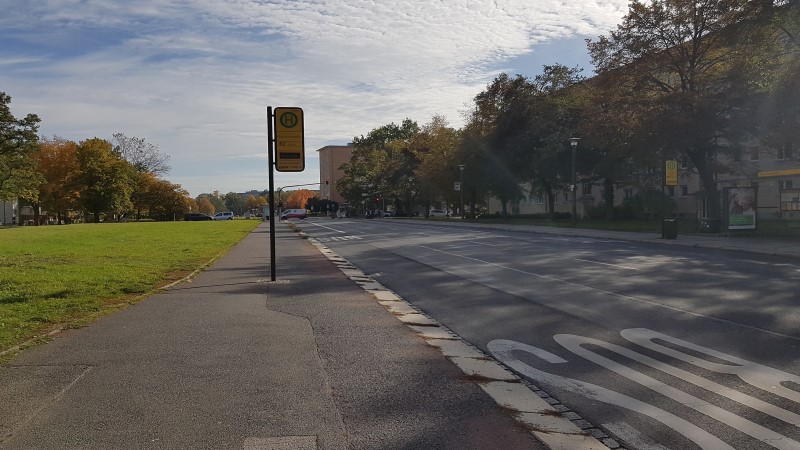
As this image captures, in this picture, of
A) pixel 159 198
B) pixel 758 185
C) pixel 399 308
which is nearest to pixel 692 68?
pixel 758 185

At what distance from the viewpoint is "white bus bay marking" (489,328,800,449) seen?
15.5 ft

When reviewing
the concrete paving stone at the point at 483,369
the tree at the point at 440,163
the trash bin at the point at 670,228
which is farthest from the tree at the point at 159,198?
the concrete paving stone at the point at 483,369

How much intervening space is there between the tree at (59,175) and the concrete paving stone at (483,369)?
87998 mm

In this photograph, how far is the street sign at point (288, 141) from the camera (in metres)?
13.9

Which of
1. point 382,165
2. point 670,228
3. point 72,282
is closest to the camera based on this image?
point 72,282

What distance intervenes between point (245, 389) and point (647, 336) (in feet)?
16.8

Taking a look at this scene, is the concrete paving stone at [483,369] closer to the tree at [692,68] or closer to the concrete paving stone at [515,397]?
the concrete paving stone at [515,397]

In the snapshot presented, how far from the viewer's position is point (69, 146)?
283ft

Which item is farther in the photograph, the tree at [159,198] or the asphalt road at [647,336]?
the tree at [159,198]

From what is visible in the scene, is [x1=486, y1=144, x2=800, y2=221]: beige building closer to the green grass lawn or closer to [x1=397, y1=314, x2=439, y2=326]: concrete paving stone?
[x1=397, y1=314, x2=439, y2=326]: concrete paving stone

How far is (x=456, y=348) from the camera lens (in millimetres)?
7629

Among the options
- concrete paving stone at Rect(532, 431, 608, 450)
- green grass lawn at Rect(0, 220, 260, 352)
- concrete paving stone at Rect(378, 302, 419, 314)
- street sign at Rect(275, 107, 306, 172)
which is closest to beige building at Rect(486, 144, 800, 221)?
street sign at Rect(275, 107, 306, 172)

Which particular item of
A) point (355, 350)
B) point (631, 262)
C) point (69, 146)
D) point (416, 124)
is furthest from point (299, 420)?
point (416, 124)

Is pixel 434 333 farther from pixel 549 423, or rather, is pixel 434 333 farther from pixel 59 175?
pixel 59 175
